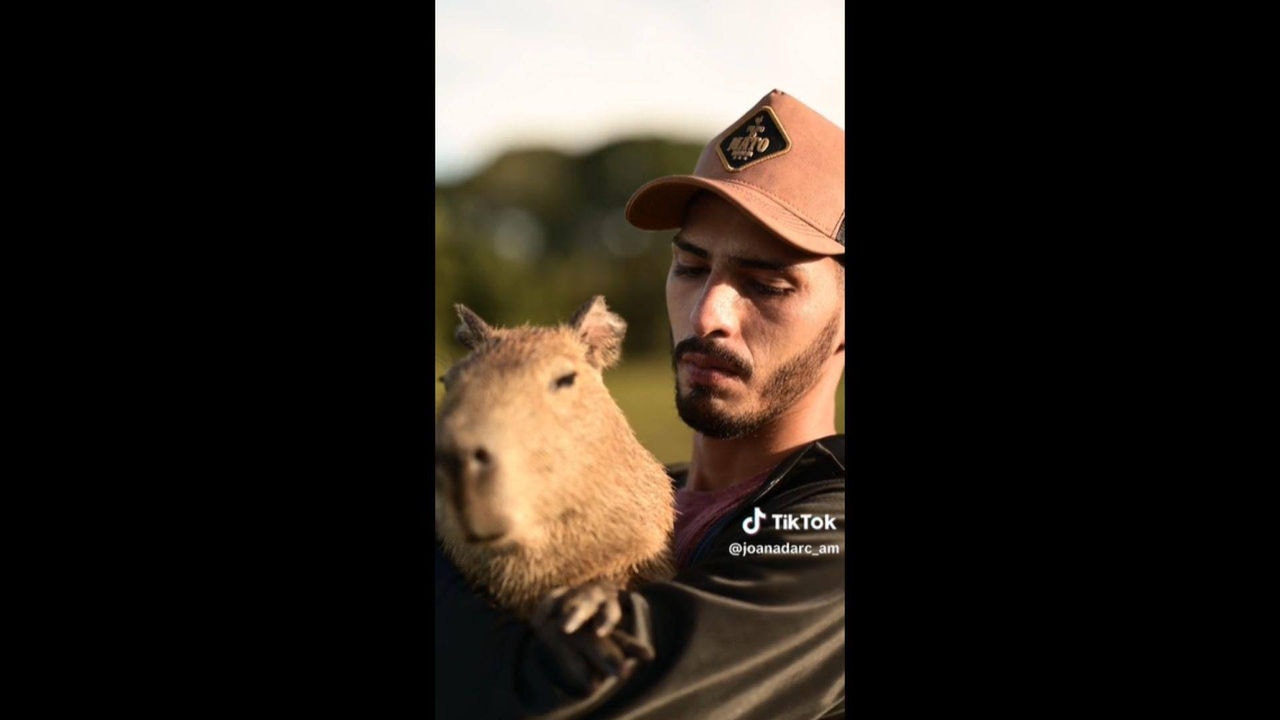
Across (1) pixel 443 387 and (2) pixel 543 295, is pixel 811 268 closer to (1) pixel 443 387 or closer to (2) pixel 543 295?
(2) pixel 543 295

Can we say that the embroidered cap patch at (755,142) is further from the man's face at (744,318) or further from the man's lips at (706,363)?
the man's lips at (706,363)

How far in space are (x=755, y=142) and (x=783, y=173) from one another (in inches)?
4.7

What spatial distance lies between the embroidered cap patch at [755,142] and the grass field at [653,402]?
576mm

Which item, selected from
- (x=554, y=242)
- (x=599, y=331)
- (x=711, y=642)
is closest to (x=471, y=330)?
(x=599, y=331)

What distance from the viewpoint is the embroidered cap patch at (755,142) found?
132 inches

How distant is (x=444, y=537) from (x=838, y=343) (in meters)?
1.18

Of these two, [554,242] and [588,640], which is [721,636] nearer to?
[588,640]

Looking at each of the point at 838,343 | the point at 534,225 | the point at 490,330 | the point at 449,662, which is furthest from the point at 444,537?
the point at 838,343

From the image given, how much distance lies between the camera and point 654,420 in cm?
343

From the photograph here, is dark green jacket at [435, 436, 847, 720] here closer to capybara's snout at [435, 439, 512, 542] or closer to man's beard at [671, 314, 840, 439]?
man's beard at [671, 314, 840, 439]

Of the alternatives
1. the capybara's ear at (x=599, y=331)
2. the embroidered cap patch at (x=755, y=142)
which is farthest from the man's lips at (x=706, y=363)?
the embroidered cap patch at (x=755, y=142)

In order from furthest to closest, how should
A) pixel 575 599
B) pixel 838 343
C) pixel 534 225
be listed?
pixel 534 225 < pixel 838 343 < pixel 575 599

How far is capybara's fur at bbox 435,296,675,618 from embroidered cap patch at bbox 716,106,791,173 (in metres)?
0.53

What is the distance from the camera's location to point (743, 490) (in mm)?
3445
